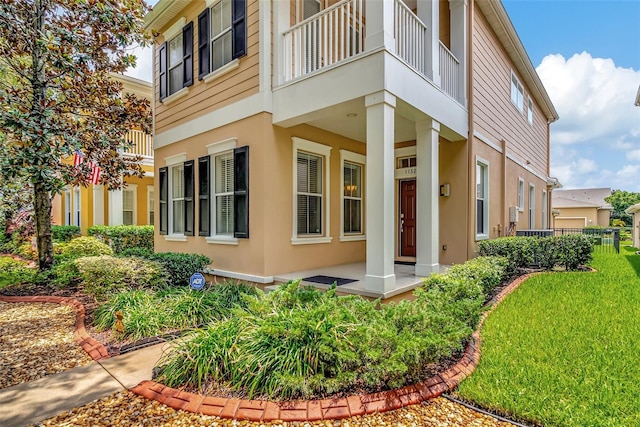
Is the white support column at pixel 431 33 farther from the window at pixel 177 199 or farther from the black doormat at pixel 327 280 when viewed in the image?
the window at pixel 177 199

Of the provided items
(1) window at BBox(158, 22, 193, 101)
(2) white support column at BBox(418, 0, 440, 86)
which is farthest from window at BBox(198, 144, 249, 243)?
(2) white support column at BBox(418, 0, 440, 86)

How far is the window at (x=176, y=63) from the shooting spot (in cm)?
836

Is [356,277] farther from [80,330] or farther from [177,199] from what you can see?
[177,199]

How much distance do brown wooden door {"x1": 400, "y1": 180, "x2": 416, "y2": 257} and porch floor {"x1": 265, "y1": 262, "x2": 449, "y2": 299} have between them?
746 millimetres

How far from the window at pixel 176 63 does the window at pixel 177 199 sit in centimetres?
205

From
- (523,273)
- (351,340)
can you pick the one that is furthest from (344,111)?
(523,273)

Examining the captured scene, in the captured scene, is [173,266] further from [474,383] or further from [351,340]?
[474,383]

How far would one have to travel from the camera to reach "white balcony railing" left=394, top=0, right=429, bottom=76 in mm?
5750

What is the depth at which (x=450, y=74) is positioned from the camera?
7594 millimetres

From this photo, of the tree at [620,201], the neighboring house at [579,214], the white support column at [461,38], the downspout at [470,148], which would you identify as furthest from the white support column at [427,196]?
the tree at [620,201]

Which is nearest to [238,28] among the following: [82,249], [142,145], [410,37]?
[410,37]

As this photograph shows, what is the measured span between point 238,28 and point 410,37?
11.2 ft

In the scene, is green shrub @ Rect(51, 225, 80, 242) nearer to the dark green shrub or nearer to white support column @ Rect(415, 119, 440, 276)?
the dark green shrub

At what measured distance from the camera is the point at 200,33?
7.98 meters
